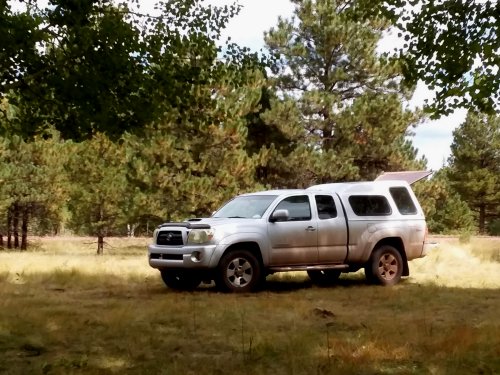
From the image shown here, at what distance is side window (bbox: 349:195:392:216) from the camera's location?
12.7 metres

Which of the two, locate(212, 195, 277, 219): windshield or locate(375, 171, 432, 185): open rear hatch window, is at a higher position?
locate(375, 171, 432, 185): open rear hatch window

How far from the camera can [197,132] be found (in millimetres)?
23656

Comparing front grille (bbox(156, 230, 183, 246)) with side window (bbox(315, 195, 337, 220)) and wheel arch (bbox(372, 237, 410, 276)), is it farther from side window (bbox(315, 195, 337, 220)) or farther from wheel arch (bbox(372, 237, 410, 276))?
wheel arch (bbox(372, 237, 410, 276))

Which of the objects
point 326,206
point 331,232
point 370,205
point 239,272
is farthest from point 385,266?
point 239,272

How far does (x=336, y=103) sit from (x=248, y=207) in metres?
16.6

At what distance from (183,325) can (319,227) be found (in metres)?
4.80

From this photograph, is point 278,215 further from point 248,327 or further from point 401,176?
point 401,176

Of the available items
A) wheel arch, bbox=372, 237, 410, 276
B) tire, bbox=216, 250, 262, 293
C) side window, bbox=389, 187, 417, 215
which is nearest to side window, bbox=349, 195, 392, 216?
side window, bbox=389, 187, 417, 215

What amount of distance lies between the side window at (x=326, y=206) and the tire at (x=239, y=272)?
6.17 ft

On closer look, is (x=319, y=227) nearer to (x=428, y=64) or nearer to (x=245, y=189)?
(x=428, y=64)

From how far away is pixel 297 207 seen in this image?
1219 centimetres

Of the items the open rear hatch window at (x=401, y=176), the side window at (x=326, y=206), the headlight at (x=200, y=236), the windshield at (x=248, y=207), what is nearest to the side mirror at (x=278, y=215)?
the windshield at (x=248, y=207)

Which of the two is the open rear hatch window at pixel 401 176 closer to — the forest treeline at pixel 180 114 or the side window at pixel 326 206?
the forest treeline at pixel 180 114

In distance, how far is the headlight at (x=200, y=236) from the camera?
35.8 ft
